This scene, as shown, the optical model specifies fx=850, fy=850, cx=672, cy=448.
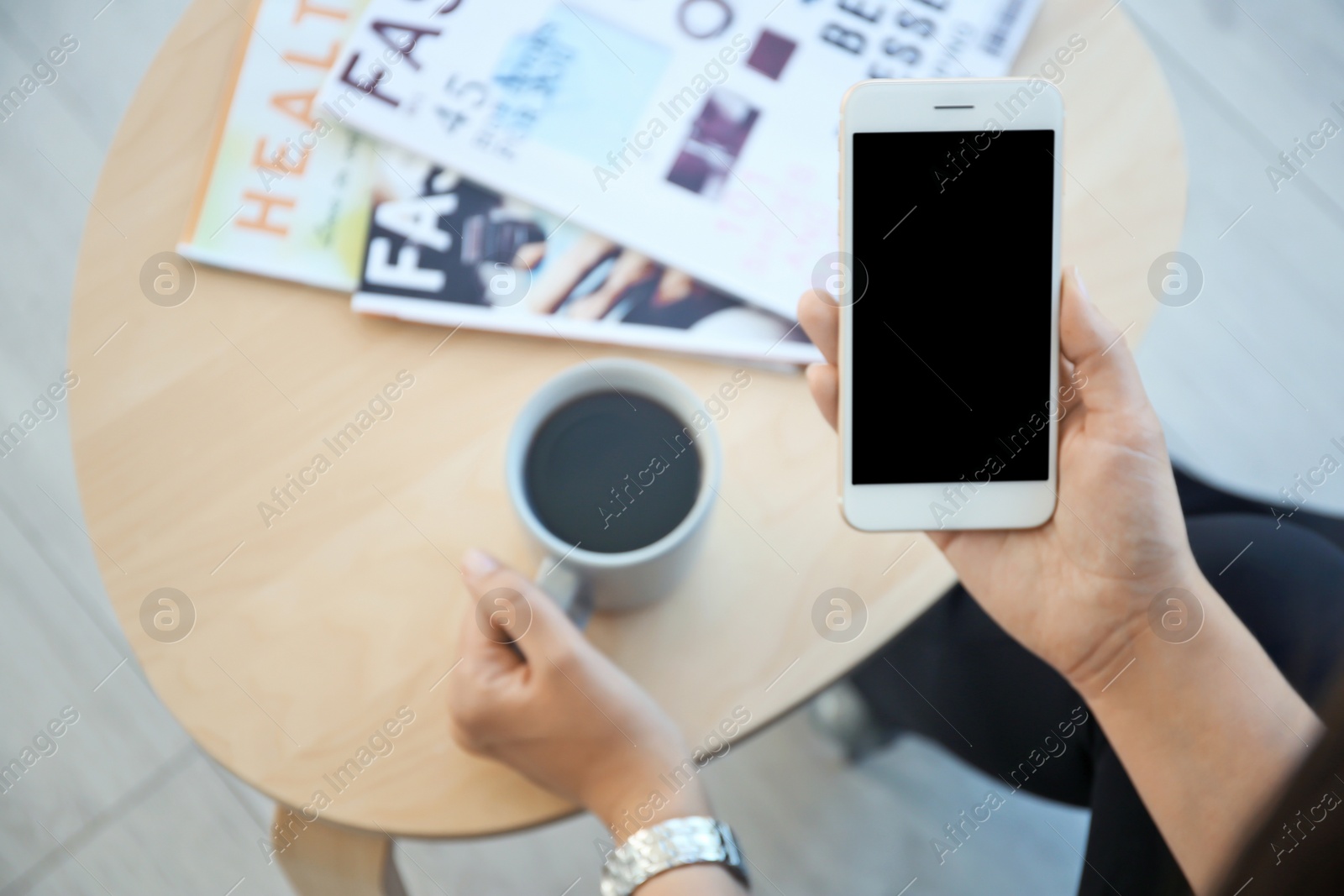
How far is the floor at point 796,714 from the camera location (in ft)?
3.51

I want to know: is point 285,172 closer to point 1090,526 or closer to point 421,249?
point 421,249

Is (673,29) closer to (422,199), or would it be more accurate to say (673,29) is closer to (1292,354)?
(422,199)

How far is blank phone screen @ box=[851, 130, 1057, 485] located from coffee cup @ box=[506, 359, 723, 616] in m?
0.12

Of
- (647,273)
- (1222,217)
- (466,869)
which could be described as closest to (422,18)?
(647,273)

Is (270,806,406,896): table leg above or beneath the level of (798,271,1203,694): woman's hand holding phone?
beneath

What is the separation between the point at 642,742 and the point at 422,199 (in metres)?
0.42

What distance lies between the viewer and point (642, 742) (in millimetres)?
522

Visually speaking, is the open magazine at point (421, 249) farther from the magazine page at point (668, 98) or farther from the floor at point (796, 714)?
the floor at point (796, 714)

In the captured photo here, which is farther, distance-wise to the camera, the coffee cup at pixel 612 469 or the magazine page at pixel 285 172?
the magazine page at pixel 285 172

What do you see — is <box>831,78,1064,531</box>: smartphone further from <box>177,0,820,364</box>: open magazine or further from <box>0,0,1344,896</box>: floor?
<box>0,0,1344,896</box>: floor

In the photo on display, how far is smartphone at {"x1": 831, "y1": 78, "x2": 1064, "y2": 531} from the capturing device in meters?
0.53

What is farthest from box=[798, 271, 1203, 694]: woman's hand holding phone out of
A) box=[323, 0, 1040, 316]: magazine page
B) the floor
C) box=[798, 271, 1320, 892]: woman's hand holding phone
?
the floor

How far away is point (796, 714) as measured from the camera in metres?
1.13

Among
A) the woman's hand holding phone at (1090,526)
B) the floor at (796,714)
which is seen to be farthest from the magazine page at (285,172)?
the floor at (796,714)
